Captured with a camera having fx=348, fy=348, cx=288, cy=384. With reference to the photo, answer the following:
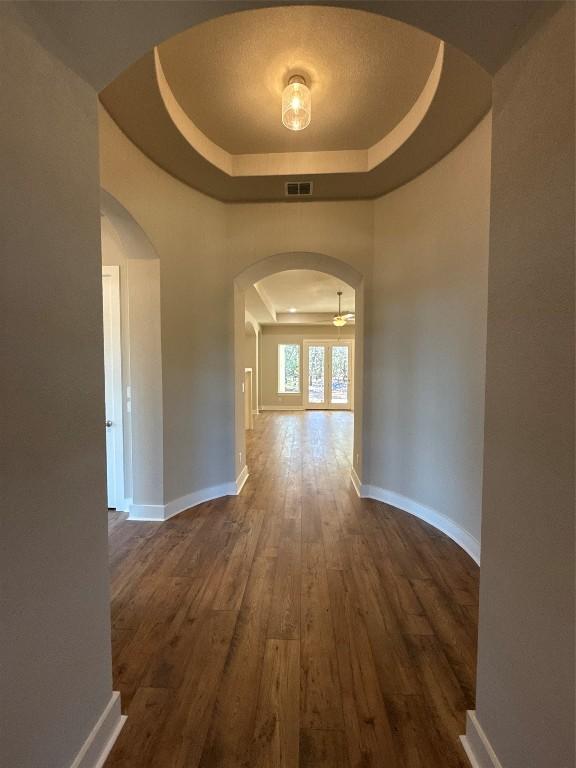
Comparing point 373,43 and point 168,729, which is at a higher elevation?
point 373,43

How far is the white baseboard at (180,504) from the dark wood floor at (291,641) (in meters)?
0.10

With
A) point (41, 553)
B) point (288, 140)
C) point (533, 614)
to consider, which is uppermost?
point (288, 140)

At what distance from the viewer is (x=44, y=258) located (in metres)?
0.96

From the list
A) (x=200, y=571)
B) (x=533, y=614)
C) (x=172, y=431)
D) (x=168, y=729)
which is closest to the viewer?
(x=533, y=614)

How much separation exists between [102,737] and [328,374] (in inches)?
401

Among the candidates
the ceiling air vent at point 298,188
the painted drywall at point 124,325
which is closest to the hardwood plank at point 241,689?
the painted drywall at point 124,325

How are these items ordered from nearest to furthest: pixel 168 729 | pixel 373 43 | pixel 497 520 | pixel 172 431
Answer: pixel 497 520
pixel 168 729
pixel 373 43
pixel 172 431

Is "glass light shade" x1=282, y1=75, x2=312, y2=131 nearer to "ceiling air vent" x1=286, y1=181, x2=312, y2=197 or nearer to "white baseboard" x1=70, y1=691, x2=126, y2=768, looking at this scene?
"ceiling air vent" x1=286, y1=181, x2=312, y2=197

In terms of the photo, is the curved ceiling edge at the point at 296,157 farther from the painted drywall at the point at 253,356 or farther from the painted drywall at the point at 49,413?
the painted drywall at the point at 253,356

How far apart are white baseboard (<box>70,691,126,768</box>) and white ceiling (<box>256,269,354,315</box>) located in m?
4.68

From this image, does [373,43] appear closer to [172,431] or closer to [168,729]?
[172,431]

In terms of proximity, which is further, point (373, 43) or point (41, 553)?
point (373, 43)

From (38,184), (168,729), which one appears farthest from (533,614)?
(38,184)

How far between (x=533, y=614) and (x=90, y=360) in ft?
4.93
